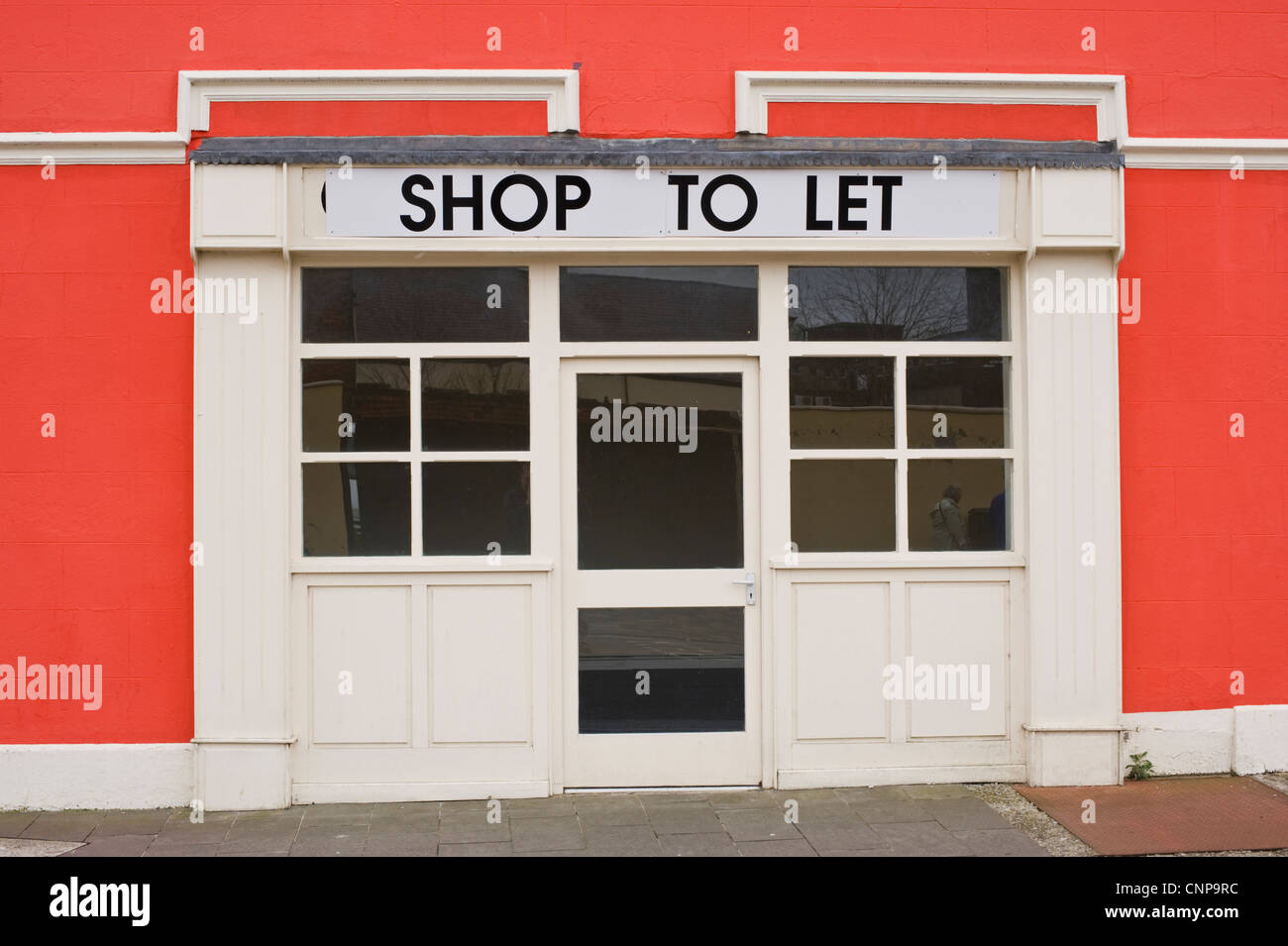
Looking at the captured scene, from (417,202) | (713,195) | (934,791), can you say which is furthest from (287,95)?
(934,791)

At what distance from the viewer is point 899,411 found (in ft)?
21.3

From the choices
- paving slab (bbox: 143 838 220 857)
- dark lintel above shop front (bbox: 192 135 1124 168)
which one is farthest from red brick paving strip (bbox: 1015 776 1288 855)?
paving slab (bbox: 143 838 220 857)

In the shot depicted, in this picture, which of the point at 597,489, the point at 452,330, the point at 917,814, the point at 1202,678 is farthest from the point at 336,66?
the point at 1202,678

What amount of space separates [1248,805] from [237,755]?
4832 mm

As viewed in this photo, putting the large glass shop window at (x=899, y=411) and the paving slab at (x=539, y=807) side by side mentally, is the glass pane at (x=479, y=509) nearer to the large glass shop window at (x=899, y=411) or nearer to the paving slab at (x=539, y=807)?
the paving slab at (x=539, y=807)

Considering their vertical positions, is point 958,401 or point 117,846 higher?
point 958,401

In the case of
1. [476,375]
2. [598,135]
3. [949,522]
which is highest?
[598,135]

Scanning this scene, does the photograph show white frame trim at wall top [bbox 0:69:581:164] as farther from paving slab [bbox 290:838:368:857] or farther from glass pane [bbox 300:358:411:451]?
paving slab [bbox 290:838:368:857]

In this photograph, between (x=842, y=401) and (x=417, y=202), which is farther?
(x=842, y=401)

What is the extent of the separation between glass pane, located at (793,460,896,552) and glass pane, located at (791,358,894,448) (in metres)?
0.12

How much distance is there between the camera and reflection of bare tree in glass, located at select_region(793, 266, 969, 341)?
21.2 ft

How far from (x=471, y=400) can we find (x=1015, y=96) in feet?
10.3

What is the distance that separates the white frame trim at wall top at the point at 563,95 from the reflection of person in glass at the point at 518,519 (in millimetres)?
1779

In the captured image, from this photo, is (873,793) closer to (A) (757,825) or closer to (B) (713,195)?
(A) (757,825)
